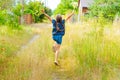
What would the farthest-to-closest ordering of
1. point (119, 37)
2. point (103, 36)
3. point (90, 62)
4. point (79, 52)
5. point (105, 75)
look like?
point (119, 37)
point (103, 36)
point (79, 52)
point (90, 62)
point (105, 75)

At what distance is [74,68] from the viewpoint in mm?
7594

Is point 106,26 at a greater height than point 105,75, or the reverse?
point 106,26

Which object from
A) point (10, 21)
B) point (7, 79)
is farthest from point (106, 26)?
point (10, 21)

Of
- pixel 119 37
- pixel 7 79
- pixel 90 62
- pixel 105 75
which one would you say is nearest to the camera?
pixel 7 79

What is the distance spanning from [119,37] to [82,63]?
2.82 m

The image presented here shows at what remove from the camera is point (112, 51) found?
830 cm

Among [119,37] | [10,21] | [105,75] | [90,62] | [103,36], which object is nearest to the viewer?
[105,75]

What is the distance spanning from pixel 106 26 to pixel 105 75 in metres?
4.21

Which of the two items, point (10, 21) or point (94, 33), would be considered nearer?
point (94, 33)

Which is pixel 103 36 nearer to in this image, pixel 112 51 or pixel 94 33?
pixel 94 33

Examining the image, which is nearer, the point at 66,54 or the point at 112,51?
the point at 112,51

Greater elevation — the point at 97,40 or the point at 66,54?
the point at 97,40

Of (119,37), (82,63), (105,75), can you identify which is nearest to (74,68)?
(82,63)

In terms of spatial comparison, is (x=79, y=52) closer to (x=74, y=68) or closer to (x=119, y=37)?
(x=74, y=68)
